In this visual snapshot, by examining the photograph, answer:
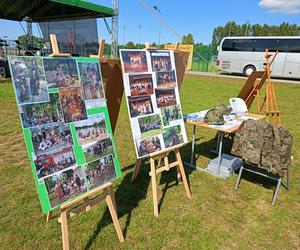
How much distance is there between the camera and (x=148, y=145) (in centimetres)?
268

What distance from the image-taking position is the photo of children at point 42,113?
1769mm

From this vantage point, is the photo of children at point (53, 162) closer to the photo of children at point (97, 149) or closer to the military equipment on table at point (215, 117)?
the photo of children at point (97, 149)

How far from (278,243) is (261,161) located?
0.85 m

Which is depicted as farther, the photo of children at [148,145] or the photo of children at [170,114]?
the photo of children at [170,114]

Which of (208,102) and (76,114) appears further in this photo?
(208,102)

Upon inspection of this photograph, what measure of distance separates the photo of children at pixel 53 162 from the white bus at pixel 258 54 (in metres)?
15.2

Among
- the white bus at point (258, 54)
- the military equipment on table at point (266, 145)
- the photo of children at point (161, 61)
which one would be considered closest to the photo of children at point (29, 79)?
the photo of children at point (161, 61)

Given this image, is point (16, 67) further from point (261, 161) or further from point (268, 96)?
point (268, 96)

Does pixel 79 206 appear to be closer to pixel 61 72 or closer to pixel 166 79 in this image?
pixel 61 72

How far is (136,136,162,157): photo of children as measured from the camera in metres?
2.62

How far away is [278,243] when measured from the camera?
2.45 meters

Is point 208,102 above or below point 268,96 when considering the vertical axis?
below

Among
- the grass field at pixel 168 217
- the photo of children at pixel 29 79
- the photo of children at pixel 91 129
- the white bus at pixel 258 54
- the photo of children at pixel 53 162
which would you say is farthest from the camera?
the white bus at pixel 258 54

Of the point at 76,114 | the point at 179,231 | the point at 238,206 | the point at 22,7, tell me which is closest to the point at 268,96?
the point at 238,206
